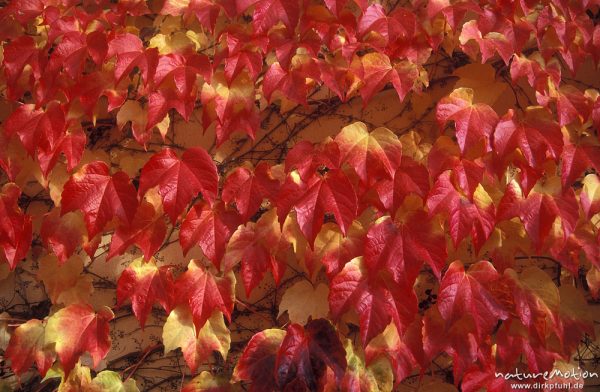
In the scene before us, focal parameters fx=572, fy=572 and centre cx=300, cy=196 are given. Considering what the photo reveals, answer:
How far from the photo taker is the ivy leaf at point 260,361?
5.63 ft

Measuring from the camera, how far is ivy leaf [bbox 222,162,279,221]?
5.65 feet

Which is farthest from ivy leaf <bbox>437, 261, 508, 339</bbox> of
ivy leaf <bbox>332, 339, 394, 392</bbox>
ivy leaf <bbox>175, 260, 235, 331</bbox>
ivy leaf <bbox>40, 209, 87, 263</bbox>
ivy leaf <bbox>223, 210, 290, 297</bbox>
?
ivy leaf <bbox>40, 209, 87, 263</bbox>

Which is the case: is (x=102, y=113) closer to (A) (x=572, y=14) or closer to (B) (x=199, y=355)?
(B) (x=199, y=355)

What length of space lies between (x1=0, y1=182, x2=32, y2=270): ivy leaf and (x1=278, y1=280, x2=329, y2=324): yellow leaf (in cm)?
90

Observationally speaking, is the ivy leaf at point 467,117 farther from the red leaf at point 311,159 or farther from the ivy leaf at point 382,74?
the red leaf at point 311,159

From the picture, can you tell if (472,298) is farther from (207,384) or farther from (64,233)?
(64,233)

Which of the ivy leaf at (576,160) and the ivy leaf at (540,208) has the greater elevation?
the ivy leaf at (576,160)

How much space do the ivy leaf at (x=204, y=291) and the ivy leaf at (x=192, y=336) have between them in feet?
0.15

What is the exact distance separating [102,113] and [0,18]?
464 millimetres

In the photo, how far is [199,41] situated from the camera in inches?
79.7

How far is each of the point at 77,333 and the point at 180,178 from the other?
643 mm

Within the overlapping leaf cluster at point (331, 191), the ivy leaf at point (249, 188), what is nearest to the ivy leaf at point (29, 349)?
the overlapping leaf cluster at point (331, 191)

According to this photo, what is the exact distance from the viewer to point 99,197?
1.73 m

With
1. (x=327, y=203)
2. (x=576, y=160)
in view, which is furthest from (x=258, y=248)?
(x=576, y=160)
